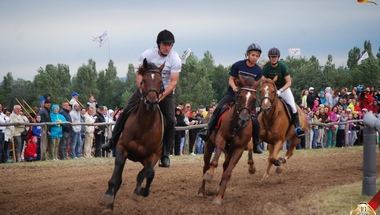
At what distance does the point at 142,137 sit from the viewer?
6.02m

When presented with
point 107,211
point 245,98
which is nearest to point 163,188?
point 107,211

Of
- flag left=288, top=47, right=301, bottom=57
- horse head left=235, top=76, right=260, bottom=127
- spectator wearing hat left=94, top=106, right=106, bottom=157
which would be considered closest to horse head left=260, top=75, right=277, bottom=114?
horse head left=235, top=76, right=260, bottom=127

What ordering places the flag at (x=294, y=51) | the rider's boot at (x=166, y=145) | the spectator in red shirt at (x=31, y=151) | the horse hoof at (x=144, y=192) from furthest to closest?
the flag at (x=294, y=51), the spectator in red shirt at (x=31, y=151), the rider's boot at (x=166, y=145), the horse hoof at (x=144, y=192)

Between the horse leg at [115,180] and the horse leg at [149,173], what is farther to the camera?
the horse leg at [149,173]

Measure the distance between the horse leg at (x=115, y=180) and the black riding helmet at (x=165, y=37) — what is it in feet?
7.04

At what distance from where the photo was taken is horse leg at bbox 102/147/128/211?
561 cm

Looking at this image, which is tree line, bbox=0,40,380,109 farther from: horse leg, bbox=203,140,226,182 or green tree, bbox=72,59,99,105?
horse leg, bbox=203,140,226,182

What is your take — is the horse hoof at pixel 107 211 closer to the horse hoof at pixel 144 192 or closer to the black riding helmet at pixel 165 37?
the horse hoof at pixel 144 192

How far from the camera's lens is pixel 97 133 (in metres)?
14.3

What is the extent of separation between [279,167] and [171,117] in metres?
3.56

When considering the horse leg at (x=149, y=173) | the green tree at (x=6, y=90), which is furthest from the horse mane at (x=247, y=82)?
the green tree at (x=6, y=90)

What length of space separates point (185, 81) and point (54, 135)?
5027 centimetres

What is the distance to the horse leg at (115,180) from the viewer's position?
5.61 metres

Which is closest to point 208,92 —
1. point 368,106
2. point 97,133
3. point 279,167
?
point 368,106
